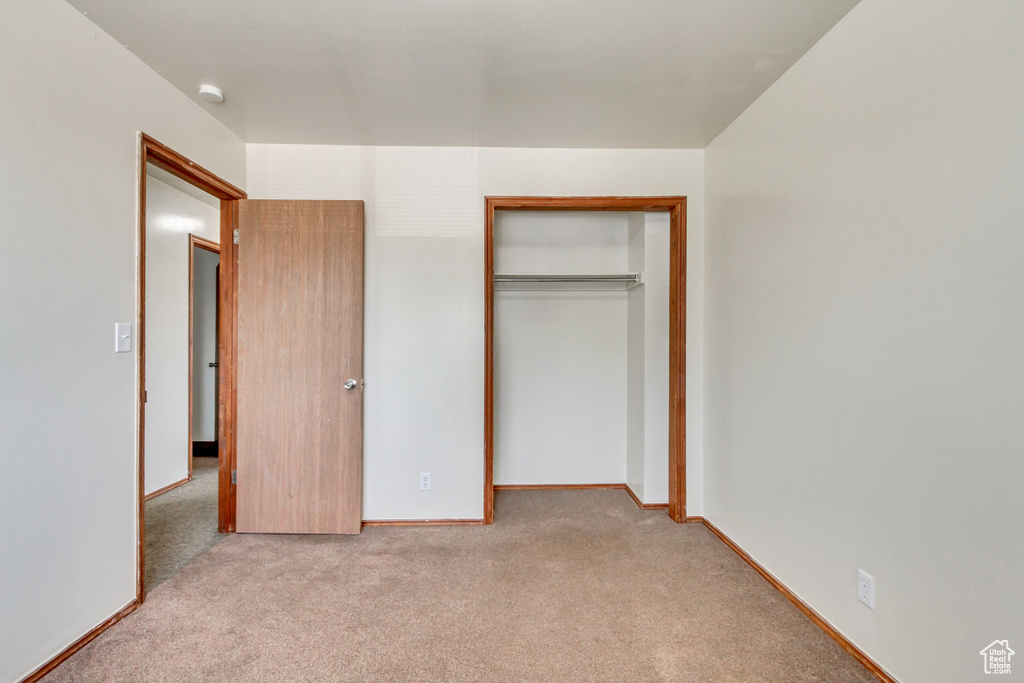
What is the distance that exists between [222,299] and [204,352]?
235cm

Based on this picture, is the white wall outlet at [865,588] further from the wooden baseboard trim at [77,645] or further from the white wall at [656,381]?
the wooden baseboard trim at [77,645]

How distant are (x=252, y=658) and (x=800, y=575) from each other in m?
2.29

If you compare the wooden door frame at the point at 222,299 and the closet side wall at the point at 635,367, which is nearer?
the wooden door frame at the point at 222,299

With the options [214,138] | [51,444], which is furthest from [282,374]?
[214,138]

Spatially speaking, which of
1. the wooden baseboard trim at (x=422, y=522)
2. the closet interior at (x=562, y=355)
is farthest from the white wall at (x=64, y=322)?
the closet interior at (x=562, y=355)

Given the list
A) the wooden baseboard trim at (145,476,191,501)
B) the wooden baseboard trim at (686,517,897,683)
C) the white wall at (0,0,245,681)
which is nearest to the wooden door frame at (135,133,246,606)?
the white wall at (0,0,245,681)

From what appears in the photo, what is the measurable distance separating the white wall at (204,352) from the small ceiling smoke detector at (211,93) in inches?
114

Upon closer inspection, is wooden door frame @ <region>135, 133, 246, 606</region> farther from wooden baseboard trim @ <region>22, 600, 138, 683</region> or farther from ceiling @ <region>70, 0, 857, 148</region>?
ceiling @ <region>70, 0, 857, 148</region>

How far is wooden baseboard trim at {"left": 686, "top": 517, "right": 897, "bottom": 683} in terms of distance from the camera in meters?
1.59

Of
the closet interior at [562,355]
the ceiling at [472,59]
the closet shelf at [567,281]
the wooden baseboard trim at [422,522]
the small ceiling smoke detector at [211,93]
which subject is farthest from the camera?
the closet interior at [562,355]

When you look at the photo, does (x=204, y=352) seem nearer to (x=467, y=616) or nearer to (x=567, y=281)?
(x=567, y=281)

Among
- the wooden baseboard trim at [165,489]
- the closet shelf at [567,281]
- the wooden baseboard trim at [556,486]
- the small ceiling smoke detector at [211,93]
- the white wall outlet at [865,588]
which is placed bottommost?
the wooden baseboard trim at [556,486]

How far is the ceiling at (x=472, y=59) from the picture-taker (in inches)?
67.5

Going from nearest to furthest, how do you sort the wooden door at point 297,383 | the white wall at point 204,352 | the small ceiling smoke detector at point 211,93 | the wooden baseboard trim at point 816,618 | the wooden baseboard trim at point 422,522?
1. the wooden baseboard trim at point 816,618
2. the small ceiling smoke detector at point 211,93
3. the wooden door at point 297,383
4. the wooden baseboard trim at point 422,522
5. the white wall at point 204,352
